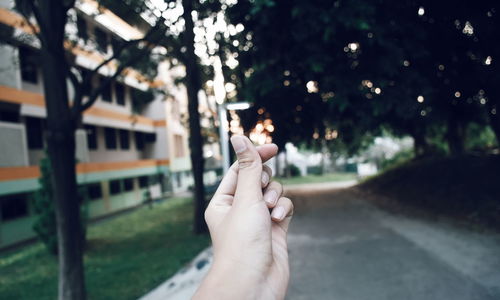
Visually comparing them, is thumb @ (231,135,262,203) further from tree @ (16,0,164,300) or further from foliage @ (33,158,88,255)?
foliage @ (33,158,88,255)

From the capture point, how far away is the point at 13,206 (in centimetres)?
1224

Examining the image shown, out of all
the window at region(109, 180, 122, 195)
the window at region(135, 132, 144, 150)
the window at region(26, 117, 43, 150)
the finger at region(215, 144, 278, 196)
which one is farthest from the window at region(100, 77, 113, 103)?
the finger at region(215, 144, 278, 196)

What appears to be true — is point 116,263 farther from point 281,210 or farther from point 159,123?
point 159,123

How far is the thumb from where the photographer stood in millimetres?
1412

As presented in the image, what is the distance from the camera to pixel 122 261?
25.1ft

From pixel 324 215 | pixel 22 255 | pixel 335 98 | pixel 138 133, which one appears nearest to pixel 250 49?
pixel 335 98

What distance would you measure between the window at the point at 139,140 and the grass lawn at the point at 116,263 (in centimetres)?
1217

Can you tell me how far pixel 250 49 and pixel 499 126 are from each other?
7532 mm

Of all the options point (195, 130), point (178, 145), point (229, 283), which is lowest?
point (229, 283)

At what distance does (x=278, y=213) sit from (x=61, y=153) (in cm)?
419

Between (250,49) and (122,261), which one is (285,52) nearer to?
(250,49)

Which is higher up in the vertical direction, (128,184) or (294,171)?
(128,184)

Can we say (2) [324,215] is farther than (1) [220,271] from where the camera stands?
Yes

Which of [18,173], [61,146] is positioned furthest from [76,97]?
[18,173]
